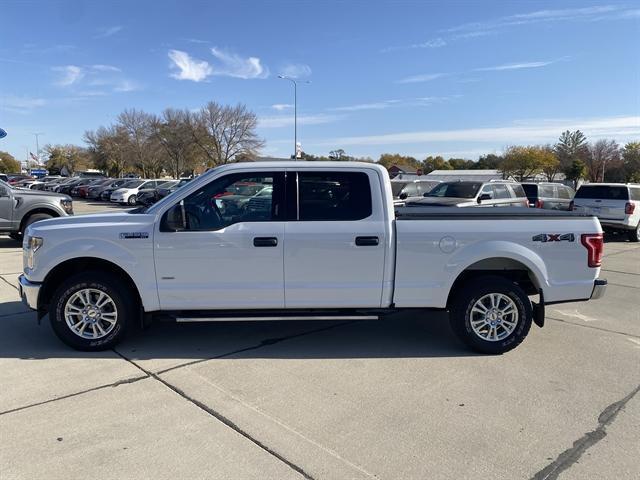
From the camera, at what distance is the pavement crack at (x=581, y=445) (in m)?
2.95

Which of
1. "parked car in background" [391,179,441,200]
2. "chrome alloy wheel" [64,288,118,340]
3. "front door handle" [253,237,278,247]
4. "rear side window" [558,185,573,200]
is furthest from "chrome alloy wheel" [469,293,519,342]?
"parked car in background" [391,179,441,200]

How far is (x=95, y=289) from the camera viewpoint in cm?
468

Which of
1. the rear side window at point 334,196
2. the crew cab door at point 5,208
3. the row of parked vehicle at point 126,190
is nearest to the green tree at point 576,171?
the row of parked vehicle at point 126,190

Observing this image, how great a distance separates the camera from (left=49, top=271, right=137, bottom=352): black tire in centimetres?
466

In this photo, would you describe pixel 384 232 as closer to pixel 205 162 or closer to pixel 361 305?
pixel 361 305

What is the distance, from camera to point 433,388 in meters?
4.11

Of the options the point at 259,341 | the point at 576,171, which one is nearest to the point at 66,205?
the point at 259,341

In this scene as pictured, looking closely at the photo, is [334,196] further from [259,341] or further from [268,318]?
[259,341]

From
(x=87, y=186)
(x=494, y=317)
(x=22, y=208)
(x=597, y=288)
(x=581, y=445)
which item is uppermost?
(x=87, y=186)

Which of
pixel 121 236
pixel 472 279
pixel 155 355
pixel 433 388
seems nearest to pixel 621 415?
pixel 433 388

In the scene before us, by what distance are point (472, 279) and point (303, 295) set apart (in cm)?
172

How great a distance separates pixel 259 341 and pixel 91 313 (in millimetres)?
1684

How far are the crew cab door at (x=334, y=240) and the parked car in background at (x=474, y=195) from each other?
8.82m

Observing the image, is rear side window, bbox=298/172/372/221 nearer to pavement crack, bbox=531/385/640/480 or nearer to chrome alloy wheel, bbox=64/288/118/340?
chrome alloy wheel, bbox=64/288/118/340
